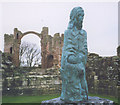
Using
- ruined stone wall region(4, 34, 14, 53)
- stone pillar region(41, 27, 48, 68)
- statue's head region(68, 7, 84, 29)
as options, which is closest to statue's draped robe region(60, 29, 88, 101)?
statue's head region(68, 7, 84, 29)

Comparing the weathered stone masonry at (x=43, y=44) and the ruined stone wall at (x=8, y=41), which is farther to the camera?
the ruined stone wall at (x=8, y=41)

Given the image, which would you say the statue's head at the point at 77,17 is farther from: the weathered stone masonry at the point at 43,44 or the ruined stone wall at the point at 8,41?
the ruined stone wall at the point at 8,41

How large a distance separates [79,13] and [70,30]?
21.0 inches

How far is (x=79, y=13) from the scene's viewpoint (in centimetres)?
458

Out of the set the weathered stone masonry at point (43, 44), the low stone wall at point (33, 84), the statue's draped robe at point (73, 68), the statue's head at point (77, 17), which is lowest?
the low stone wall at point (33, 84)

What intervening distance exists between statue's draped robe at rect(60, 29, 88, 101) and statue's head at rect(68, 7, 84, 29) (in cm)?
21

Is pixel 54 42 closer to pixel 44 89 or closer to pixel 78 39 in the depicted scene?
pixel 44 89

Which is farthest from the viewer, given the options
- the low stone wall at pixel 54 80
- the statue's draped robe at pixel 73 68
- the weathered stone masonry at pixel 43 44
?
the weathered stone masonry at pixel 43 44

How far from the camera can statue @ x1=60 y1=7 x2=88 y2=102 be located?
4438 mm

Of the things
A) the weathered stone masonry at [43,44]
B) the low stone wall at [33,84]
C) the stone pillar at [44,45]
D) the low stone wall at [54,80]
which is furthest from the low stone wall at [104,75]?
the stone pillar at [44,45]

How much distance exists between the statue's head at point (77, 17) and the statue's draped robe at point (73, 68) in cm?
21

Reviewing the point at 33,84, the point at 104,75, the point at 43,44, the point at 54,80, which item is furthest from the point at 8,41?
the point at 104,75

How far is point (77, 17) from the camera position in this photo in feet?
15.1

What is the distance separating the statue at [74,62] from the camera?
14.6 ft
